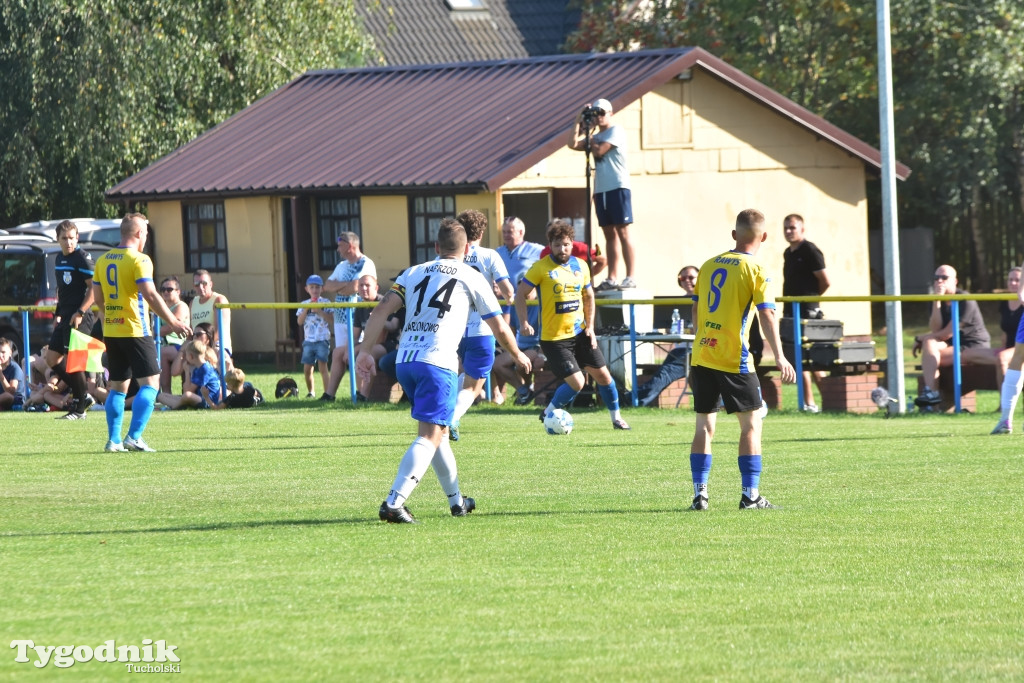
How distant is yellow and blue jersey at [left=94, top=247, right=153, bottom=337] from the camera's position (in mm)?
13711

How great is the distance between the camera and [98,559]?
8.40m

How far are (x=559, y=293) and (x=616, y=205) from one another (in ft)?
15.8

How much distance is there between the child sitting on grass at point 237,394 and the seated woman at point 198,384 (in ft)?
0.34

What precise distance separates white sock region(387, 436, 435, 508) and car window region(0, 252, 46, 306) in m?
16.4

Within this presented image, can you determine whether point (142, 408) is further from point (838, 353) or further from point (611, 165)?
point (838, 353)

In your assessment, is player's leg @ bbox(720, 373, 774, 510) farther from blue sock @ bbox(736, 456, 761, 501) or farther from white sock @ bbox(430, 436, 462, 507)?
white sock @ bbox(430, 436, 462, 507)

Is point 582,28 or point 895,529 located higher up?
point 582,28

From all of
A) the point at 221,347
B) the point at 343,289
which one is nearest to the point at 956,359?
the point at 343,289

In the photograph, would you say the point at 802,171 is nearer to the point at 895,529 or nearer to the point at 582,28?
the point at 582,28

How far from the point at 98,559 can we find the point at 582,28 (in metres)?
31.7

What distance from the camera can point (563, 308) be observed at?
1475cm

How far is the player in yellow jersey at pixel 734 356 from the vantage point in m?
9.94

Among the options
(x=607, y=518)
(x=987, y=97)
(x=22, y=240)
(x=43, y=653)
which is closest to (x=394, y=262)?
(x=22, y=240)

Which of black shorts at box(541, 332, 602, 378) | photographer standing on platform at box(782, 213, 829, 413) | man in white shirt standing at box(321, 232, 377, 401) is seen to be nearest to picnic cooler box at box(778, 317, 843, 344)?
photographer standing on platform at box(782, 213, 829, 413)
